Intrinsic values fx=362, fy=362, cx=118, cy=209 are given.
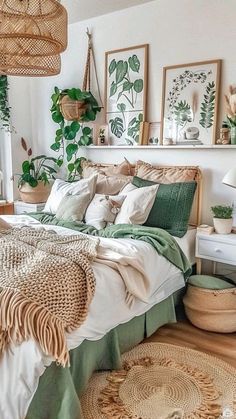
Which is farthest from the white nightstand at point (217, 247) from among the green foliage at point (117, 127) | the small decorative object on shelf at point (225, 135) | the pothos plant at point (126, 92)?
the green foliage at point (117, 127)

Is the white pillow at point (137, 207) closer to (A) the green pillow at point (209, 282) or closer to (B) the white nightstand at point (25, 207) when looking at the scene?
(A) the green pillow at point (209, 282)

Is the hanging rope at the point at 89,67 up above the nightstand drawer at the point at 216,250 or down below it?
above

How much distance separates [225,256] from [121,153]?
4.83 ft

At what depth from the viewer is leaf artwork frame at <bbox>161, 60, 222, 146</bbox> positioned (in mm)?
2953

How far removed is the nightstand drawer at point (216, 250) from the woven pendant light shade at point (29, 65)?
5.33 feet

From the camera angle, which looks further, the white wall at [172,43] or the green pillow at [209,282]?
the white wall at [172,43]

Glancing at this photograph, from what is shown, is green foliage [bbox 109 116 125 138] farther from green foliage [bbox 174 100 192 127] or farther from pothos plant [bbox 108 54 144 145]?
green foliage [bbox 174 100 192 127]

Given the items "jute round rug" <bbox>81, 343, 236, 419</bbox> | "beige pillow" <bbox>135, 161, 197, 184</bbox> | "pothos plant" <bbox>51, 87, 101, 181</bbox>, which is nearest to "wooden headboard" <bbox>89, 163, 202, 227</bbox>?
"beige pillow" <bbox>135, 161, 197, 184</bbox>

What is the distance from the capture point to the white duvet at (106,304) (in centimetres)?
146

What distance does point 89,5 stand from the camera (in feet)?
10.8

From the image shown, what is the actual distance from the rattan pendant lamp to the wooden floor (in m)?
1.92

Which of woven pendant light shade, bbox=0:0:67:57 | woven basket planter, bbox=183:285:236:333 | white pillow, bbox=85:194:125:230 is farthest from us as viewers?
white pillow, bbox=85:194:125:230

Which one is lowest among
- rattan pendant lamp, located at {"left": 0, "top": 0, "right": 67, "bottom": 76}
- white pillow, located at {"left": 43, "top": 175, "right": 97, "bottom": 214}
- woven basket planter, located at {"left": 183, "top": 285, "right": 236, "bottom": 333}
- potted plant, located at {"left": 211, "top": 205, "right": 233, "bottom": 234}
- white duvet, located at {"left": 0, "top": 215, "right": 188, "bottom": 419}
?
woven basket planter, located at {"left": 183, "top": 285, "right": 236, "bottom": 333}

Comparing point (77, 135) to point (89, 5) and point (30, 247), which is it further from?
point (30, 247)
